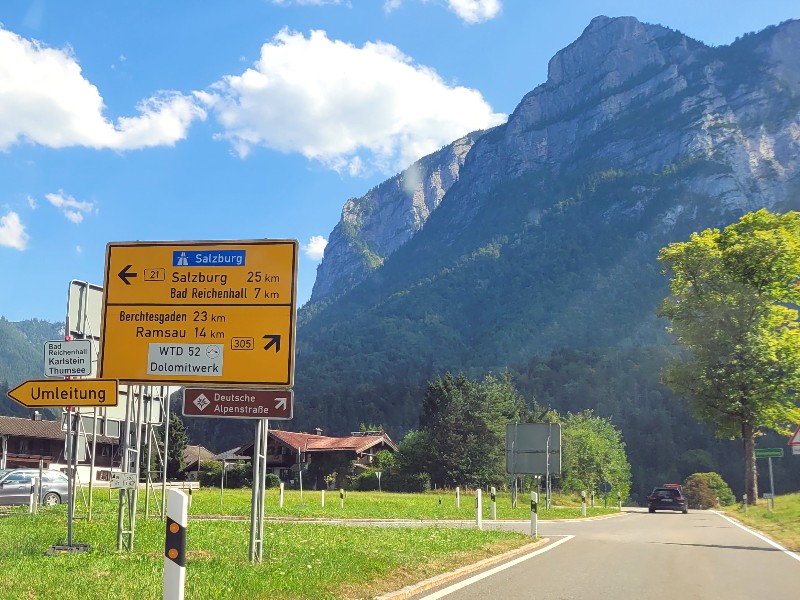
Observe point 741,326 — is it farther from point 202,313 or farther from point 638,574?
point 202,313

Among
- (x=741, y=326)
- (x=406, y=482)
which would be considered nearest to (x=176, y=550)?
(x=741, y=326)

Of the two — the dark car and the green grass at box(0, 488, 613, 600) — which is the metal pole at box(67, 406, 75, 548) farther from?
the dark car

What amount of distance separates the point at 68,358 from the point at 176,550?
7.00 m

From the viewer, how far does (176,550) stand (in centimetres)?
539

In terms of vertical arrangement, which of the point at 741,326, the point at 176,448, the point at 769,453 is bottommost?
the point at 176,448

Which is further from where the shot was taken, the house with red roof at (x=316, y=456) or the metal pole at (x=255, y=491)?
the house with red roof at (x=316, y=456)

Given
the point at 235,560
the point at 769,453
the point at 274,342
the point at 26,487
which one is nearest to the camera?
the point at 235,560

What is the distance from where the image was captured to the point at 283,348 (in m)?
9.87

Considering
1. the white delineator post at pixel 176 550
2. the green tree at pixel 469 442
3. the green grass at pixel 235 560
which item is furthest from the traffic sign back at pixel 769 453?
the green tree at pixel 469 442

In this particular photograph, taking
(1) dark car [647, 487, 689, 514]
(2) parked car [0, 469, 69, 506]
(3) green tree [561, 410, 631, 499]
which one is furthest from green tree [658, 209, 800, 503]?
(3) green tree [561, 410, 631, 499]

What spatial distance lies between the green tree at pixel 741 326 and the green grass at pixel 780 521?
2501 millimetres

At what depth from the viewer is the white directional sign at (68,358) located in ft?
37.2

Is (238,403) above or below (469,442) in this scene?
above

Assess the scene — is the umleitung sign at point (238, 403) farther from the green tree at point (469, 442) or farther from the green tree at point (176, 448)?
the green tree at point (176, 448)
